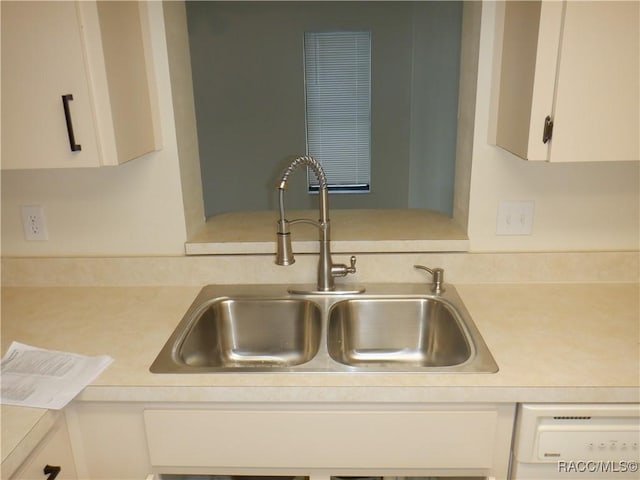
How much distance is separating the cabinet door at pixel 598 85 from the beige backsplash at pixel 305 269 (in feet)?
1.62

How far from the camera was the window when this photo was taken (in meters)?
4.10

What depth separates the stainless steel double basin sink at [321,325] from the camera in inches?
59.7

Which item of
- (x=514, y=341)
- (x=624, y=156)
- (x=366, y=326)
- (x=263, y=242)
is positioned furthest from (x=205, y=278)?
(x=624, y=156)

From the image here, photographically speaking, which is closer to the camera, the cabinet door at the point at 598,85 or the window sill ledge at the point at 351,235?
the cabinet door at the point at 598,85

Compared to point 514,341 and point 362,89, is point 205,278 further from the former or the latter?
point 362,89

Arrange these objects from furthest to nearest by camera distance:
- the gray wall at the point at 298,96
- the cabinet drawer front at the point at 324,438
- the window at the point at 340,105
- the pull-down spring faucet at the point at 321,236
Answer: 1. the window at the point at 340,105
2. the gray wall at the point at 298,96
3. the pull-down spring faucet at the point at 321,236
4. the cabinet drawer front at the point at 324,438

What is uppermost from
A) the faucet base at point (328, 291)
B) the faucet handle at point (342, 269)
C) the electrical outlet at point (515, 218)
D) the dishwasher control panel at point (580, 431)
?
the electrical outlet at point (515, 218)

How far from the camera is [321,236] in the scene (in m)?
1.54

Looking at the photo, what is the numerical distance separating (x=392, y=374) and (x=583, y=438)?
1.44 feet

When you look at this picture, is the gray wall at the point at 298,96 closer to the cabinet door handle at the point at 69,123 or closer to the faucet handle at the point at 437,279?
the faucet handle at the point at 437,279

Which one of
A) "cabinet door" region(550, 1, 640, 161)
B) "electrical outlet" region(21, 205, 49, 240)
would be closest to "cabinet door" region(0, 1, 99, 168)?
"electrical outlet" region(21, 205, 49, 240)

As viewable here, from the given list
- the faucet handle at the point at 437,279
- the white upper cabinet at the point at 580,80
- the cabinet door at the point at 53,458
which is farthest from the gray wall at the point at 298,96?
the cabinet door at the point at 53,458

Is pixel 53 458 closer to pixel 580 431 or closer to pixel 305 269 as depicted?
pixel 305 269

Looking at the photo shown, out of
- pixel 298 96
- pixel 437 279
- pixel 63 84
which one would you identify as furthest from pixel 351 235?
pixel 298 96
